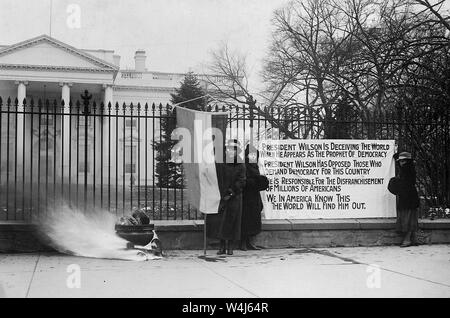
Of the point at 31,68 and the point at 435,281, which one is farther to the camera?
the point at 31,68

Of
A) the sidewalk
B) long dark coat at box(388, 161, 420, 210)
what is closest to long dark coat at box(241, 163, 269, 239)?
the sidewalk

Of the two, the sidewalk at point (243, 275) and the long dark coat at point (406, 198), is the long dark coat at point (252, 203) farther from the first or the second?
the long dark coat at point (406, 198)

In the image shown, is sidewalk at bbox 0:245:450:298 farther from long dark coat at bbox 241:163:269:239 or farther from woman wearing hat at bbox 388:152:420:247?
woman wearing hat at bbox 388:152:420:247

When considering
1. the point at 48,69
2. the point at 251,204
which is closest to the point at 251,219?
the point at 251,204

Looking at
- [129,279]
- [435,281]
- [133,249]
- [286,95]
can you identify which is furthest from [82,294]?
[286,95]

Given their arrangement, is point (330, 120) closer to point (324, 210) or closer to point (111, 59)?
point (324, 210)

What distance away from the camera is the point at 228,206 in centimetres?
923

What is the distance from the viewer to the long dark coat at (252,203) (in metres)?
9.48

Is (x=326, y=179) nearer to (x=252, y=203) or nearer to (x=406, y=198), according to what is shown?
(x=406, y=198)

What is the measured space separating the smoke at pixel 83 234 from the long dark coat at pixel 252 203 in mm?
1938

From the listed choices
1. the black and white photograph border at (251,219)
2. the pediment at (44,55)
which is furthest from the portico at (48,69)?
the black and white photograph border at (251,219)

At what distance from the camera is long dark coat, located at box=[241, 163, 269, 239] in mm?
9484

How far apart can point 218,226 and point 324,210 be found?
2323 mm

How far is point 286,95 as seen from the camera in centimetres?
3512
